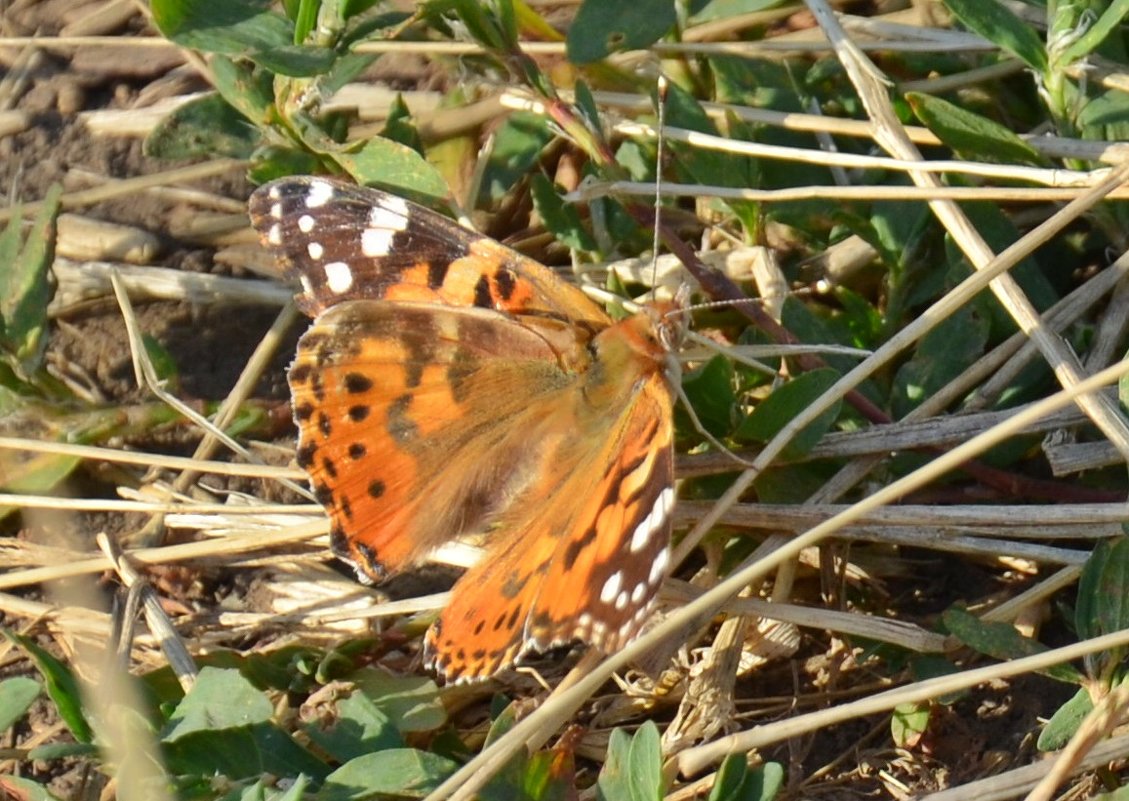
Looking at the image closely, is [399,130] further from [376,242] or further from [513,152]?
[376,242]

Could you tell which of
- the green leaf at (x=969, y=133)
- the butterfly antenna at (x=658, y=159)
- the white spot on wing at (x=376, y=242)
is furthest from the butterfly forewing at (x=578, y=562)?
the green leaf at (x=969, y=133)

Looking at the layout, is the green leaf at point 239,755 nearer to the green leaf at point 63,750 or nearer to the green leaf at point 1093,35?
the green leaf at point 63,750

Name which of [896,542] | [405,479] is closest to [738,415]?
[896,542]

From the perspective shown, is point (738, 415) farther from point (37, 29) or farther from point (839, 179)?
point (37, 29)

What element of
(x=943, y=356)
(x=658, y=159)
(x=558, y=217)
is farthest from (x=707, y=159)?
(x=943, y=356)

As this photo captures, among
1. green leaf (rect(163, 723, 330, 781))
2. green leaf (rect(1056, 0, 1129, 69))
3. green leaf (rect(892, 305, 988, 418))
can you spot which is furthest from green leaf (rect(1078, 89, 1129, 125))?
green leaf (rect(163, 723, 330, 781))

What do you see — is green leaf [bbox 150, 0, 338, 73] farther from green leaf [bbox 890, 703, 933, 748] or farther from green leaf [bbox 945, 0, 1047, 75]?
green leaf [bbox 890, 703, 933, 748]
